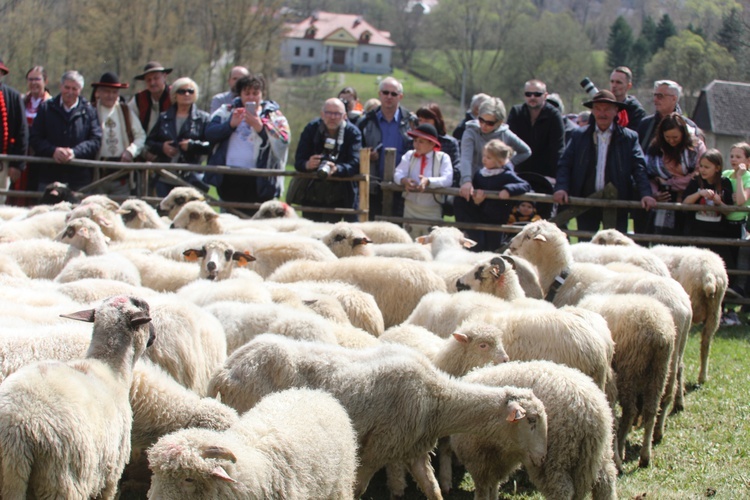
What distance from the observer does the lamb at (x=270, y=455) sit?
10.5 ft

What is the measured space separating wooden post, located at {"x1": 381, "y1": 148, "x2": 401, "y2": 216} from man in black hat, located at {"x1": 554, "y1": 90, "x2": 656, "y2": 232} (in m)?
1.94

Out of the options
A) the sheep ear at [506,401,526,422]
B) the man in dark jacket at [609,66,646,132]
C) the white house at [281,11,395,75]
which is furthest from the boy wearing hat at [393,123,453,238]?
the white house at [281,11,395,75]

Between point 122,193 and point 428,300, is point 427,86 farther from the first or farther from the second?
point 428,300

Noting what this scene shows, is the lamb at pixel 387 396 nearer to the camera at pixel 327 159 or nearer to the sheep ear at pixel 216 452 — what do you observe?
the sheep ear at pixel 216 452

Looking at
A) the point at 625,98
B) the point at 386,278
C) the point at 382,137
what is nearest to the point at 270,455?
the point at 386,278

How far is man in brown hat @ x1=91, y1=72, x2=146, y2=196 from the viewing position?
36.3ft

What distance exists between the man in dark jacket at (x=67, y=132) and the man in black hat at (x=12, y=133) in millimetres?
214

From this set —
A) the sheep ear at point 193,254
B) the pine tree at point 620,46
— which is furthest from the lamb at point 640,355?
the pine tree at point 620,46

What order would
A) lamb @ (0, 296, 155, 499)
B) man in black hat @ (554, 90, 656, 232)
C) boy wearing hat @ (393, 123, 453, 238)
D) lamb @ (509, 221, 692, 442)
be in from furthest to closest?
1. boy wearing hat @ (393, 123, 453, 238)
2. man in black hat @ (554, 90, 656, 232)
3. lamb @ (509, 221, 692, 442)
4. lamb @ (0, 296, 155, 499)

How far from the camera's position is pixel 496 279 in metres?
6.49

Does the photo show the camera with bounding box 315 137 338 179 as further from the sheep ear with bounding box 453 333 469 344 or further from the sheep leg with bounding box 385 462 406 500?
the sheep leg with bounding box 385 462 406 500

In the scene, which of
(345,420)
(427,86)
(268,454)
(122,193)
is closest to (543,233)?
(345,420)

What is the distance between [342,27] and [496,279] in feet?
297

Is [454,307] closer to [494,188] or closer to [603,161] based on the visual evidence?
[494,188]
